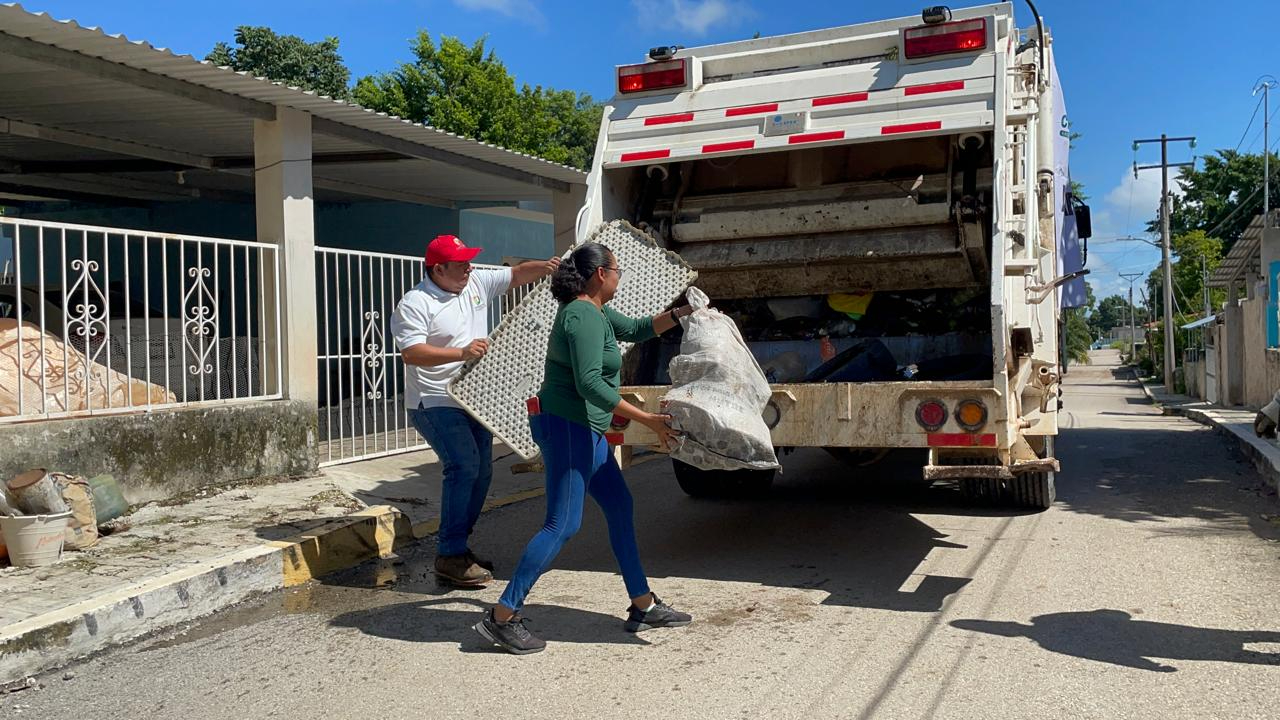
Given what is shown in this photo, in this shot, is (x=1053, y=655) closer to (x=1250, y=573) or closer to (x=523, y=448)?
(x=1250, y=573)

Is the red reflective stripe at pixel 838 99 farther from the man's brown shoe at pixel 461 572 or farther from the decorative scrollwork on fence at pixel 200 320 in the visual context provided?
the decorative scrollwork on fence at pixel 200 320

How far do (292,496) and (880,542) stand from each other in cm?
380

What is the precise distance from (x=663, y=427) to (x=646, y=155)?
2.35 meters

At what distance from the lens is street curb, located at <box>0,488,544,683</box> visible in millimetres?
4168

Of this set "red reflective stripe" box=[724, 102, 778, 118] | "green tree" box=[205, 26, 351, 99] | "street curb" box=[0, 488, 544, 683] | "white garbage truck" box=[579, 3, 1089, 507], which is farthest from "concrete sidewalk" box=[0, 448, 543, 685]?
"green tree" box=[205, 26, 351, 99]

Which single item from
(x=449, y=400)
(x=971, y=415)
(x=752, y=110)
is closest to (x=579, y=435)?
(x=449, y=400)

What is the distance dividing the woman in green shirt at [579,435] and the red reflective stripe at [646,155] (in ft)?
6.10

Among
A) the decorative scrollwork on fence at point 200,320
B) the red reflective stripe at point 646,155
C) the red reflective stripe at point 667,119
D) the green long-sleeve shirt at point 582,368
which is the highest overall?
the red reflective stripe at point 667,119

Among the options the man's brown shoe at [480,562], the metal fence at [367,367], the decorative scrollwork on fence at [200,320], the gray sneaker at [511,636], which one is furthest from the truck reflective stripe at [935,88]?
the decorative scrollwork on fence at [200,320]

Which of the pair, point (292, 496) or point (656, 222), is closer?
point (656, 222)

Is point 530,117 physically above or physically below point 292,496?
above

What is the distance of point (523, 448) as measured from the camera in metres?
5.04

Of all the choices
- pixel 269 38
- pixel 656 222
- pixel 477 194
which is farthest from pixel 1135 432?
pixel 269 38

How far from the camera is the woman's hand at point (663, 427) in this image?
4.16 meters
